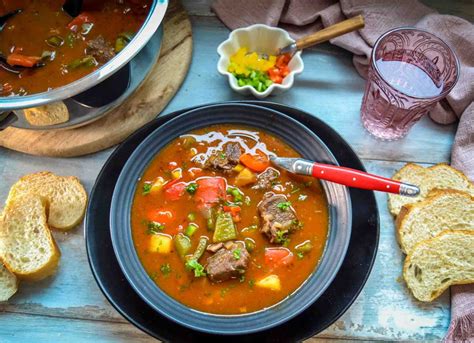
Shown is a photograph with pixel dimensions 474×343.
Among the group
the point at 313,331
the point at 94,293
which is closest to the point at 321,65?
the point at 313,331

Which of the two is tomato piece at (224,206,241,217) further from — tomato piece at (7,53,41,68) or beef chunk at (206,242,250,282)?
tomato piece at (7,53,41,68)

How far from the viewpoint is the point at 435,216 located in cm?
303

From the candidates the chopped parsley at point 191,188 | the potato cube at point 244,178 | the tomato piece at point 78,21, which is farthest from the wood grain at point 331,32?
the tomato piece at point 78,21

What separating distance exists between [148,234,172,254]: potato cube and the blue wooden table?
0.51m

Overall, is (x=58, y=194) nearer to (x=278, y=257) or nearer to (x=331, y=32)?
(x=278, y=257)

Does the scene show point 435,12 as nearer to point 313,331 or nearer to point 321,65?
point 321,65

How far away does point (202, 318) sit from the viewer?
258 centimetres

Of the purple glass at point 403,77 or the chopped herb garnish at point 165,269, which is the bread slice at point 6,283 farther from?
the purple glass at point 403,77

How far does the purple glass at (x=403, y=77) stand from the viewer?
323 centimetres

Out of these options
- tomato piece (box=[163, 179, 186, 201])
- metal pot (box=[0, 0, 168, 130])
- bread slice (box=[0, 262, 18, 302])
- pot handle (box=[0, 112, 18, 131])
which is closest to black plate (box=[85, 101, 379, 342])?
metal pot (box=[0, 0, 168, 130])

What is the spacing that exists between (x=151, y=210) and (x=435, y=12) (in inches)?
99.0

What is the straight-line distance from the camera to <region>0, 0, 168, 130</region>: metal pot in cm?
275

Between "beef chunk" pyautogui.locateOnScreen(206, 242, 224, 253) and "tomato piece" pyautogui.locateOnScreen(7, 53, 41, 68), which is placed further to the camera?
"tomato piece" pyautogui.locateOnScreen(7, 53, 41, 68)

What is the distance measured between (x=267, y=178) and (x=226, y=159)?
0.88 ft
